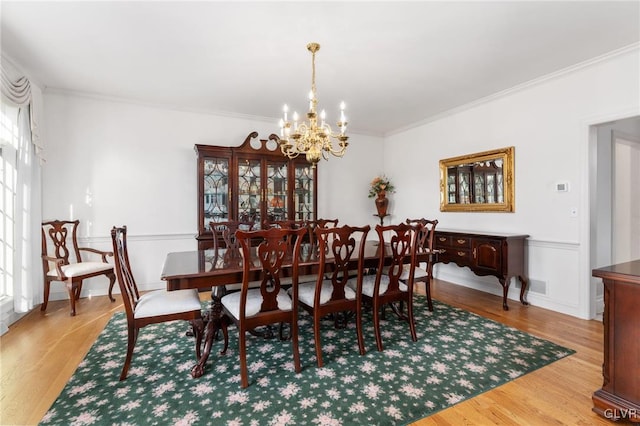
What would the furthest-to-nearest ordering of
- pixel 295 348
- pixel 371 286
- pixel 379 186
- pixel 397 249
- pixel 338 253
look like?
pixel 379 186 → pixel 371 286 → pixel 397 249 → pixel 338 253 → pixel 295 348

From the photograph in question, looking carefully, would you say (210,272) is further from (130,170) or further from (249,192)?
(130,170)

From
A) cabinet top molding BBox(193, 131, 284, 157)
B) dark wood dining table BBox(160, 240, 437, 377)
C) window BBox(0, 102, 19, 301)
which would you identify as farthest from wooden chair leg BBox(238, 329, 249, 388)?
window BBox(0, 102, 19, 301)

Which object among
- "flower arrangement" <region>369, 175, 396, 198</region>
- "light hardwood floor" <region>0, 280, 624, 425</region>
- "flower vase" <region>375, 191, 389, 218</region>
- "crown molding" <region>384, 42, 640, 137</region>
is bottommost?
"light hardwood floor" <region>0, 280, 624, 425</region>

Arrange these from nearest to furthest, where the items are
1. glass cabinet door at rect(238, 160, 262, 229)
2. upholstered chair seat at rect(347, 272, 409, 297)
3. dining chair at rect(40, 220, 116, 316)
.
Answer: upholstered chair seat at rect(347, 272, 409, 297), dining chair at rect(40, 220, 116, 316), glass cabinet door at rect(238, 160, 262, 229)

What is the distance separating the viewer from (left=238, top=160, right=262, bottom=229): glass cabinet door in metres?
4.28

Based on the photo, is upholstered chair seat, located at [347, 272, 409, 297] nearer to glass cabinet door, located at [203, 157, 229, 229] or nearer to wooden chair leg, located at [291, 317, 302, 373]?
wooden chair leg, located at [291, 317, 302, 373]

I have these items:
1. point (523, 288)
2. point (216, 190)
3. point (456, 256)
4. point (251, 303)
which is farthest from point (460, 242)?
point (216, 190)

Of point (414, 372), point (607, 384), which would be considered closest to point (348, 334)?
point (414, 372)

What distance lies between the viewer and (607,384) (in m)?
1.71

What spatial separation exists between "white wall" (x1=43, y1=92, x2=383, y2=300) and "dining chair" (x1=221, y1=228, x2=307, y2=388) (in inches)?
98.1

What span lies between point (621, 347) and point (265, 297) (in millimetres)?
2013

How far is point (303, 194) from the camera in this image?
4.72 metres

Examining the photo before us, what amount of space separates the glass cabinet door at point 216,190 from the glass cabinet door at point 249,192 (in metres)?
0.18

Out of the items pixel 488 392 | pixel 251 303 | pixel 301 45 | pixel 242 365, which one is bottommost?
pixel 488 392
